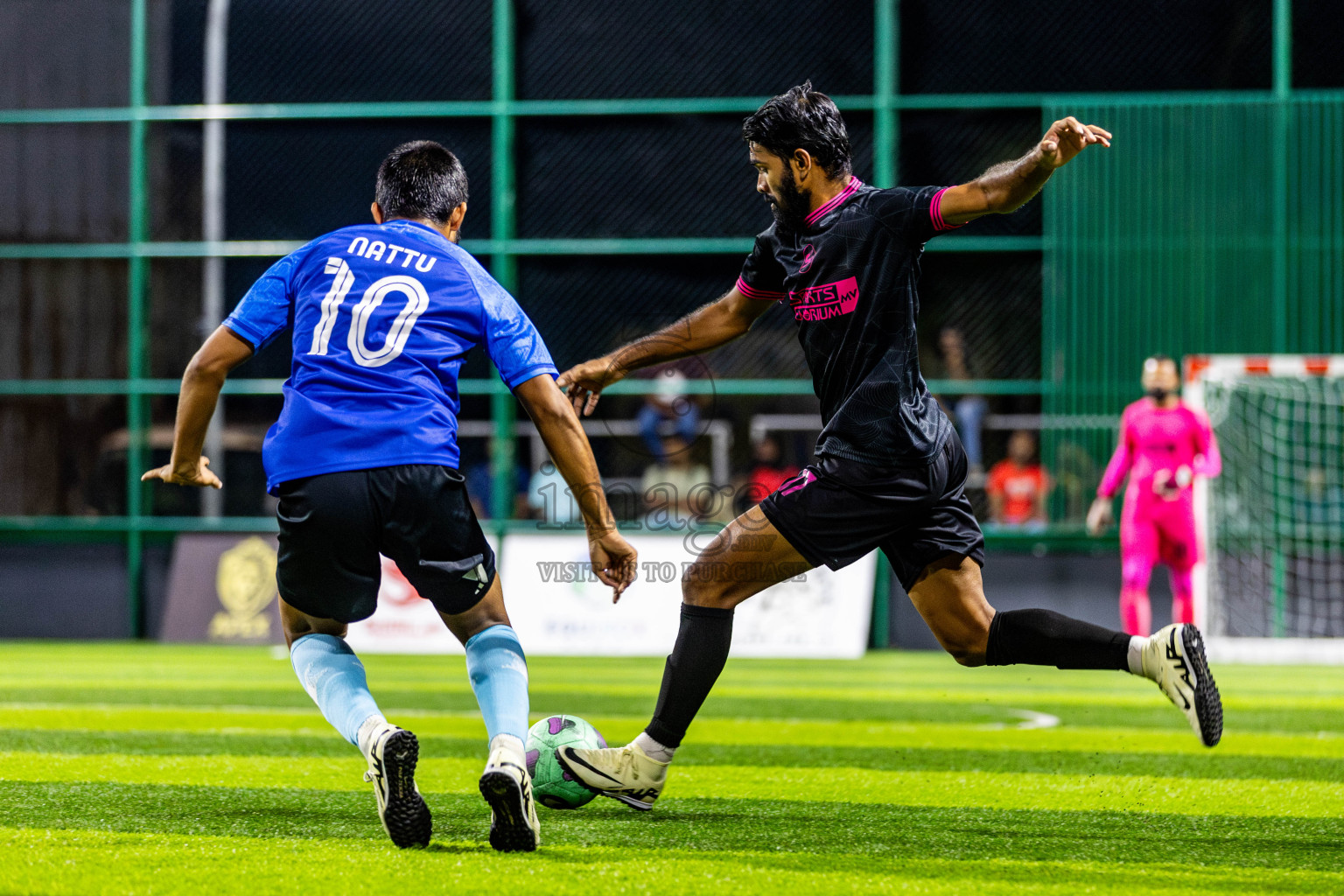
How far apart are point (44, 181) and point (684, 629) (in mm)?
13556

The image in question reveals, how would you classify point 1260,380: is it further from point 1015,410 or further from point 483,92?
point 483,92

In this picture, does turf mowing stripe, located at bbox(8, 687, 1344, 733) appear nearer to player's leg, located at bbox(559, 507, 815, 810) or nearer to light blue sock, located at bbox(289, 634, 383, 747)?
player's leg, located at bbox(559, 507, 815, 810)

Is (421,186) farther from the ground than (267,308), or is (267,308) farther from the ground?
(421,186)

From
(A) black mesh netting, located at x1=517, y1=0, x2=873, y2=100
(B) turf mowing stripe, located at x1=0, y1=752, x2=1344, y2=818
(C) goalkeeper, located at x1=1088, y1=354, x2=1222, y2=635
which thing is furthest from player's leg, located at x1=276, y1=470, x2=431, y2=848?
(A) black mesh netting, located at x1=517, y1=0, x2=873, y2=100

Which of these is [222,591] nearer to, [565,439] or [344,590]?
[344,590]

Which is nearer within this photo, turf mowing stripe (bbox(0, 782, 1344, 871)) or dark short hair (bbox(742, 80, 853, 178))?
turf mowing stripe (bbox(0, 782, 1344, 871))

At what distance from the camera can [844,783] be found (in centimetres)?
510

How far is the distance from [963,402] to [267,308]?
35.9ft

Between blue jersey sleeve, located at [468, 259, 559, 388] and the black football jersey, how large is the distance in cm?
83

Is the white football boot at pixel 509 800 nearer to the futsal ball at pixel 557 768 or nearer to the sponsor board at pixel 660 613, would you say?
the futsal ball at pixel 557 768

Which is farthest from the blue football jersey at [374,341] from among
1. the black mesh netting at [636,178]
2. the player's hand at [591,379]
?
the black mesh netting at [636,178]

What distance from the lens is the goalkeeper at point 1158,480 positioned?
10.4 metres

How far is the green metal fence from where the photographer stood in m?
13.5

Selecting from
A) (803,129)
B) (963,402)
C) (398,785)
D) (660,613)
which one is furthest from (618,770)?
(963,402)
